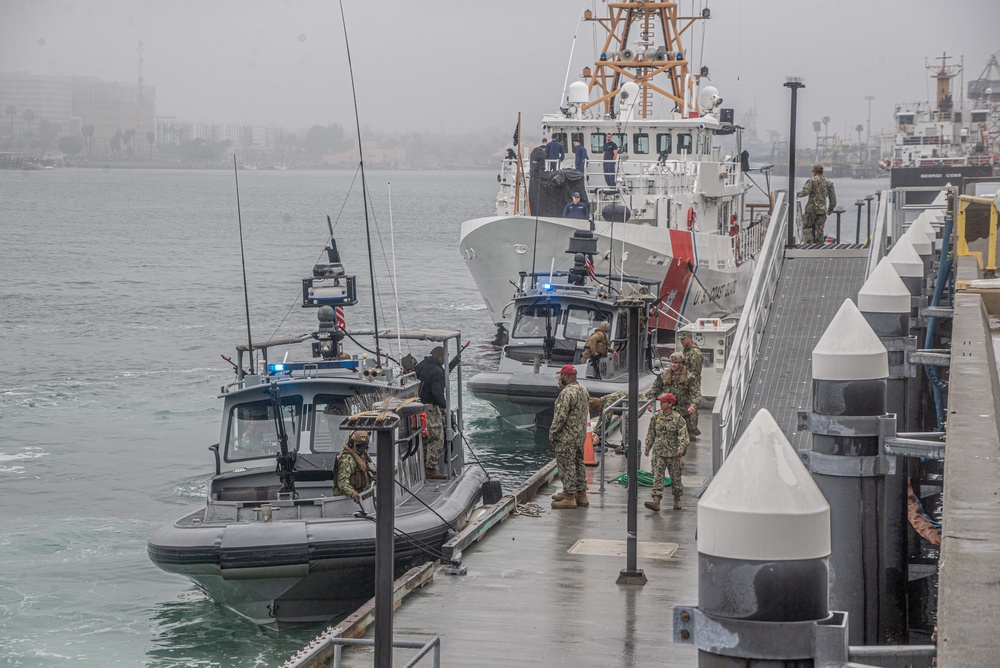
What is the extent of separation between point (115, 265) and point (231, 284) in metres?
11.8

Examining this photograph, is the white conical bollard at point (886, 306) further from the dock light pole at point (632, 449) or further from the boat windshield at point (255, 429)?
the boat windshield at point (255, 429)

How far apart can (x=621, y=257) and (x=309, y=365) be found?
57.6 ft

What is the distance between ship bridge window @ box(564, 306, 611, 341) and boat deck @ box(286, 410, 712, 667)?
30.6ft

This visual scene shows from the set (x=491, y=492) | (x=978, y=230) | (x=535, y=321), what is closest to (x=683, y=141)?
(x=535, y=321)

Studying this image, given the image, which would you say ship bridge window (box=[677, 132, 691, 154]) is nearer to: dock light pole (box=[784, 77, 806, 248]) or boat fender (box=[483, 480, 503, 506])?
dock light pole (box=[784, 77, 806, 248])

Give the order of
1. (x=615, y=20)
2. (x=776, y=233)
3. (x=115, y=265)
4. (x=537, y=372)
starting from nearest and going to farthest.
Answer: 1. (x=776, y=233)
2. (x=537, y=372)
3. (x=615, y=20)
4. (x=115, y=265)

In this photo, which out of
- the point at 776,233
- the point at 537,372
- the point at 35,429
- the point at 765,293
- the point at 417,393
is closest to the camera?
the point at 417,393

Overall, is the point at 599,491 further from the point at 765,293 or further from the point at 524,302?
the point at 524,302

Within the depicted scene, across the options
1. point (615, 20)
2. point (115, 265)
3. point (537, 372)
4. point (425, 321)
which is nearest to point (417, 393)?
point (537, 372)

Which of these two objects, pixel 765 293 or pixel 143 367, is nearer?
pixel 765 293

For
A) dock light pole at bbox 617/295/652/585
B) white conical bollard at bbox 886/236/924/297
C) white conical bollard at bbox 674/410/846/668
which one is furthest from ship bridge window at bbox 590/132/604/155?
white conical bollard at bbox 674/410/846/668

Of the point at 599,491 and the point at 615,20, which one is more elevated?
the point at 615,20

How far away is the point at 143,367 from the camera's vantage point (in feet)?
112

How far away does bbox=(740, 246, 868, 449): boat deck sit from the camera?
13.3 metres
